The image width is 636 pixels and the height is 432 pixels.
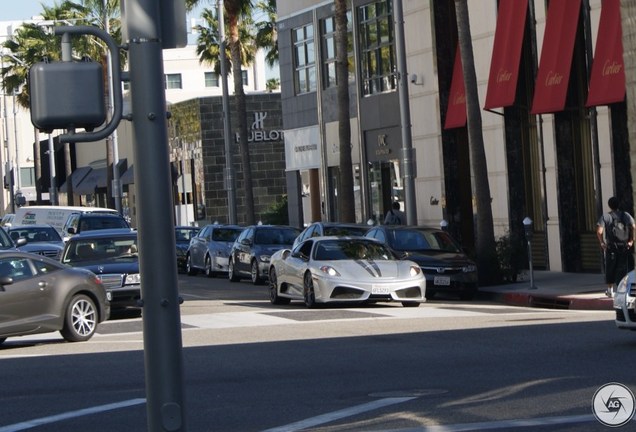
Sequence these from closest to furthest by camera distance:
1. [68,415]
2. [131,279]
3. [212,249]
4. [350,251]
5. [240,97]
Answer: [68,415] < [131,279] < [350,251] < [212,249] < [240,97]

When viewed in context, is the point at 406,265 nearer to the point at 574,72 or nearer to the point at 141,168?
the point at 574,72

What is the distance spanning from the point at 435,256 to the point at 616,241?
544 centimetres

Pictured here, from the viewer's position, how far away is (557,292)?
25141mm

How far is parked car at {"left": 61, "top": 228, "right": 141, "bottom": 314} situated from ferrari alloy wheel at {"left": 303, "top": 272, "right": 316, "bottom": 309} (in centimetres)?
311

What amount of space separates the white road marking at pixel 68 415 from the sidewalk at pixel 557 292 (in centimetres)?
1216

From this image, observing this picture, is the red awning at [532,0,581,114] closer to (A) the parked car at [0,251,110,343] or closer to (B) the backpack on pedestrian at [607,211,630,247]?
(B) the backpack on pedestrian at [607,211,630,247]

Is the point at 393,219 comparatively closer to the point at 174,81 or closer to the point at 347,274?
the point at 347,274

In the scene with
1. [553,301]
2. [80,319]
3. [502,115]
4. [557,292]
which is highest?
[502,115]

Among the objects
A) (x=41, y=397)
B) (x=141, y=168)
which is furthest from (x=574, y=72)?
(x=141, y=168)

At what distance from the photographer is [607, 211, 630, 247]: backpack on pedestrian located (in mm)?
22609

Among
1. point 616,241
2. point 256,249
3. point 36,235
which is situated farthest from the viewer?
point 36,235

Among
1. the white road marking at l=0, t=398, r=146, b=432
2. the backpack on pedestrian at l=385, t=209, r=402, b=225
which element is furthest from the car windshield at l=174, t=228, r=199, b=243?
the white road marking at l=0, t=398, r=146, b=432

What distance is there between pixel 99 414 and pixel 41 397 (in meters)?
1.62

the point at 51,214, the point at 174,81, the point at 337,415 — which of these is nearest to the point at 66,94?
the point at 337,415
